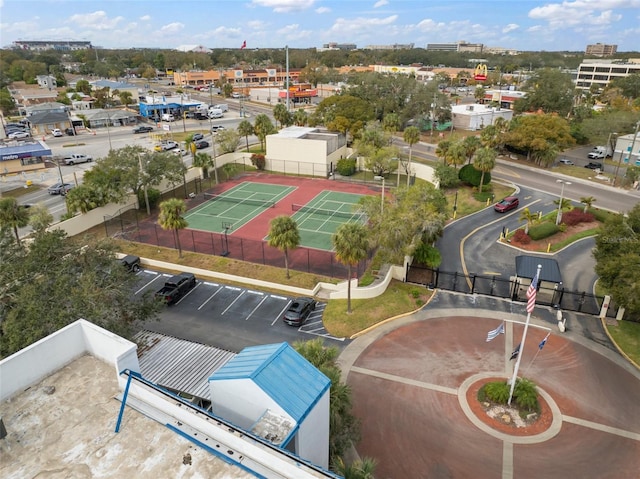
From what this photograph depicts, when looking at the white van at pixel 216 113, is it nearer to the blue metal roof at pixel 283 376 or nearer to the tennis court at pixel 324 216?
the tennis court at pixel 324 216

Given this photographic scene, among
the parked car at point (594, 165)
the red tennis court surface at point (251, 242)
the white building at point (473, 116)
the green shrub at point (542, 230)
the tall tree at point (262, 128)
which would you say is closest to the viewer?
the red tennis court surface at point (251, 242)

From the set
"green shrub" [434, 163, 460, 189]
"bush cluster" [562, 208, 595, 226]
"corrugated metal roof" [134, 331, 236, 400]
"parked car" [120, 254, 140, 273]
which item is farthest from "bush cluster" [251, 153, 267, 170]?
→ "corrugated metal roof" [134, 331, 236, 400]

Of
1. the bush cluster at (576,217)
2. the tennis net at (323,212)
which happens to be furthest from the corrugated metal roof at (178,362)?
the bush cluster at (576,217)

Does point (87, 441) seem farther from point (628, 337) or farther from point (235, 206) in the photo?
point (235, 206)

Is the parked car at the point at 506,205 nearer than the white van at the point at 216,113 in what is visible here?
Yes

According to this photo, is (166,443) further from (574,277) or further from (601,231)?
(574,277)

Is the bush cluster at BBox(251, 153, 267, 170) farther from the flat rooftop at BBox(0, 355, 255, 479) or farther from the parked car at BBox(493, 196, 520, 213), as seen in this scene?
the flat rooftop at BBox(0, 355, 255, 479)
